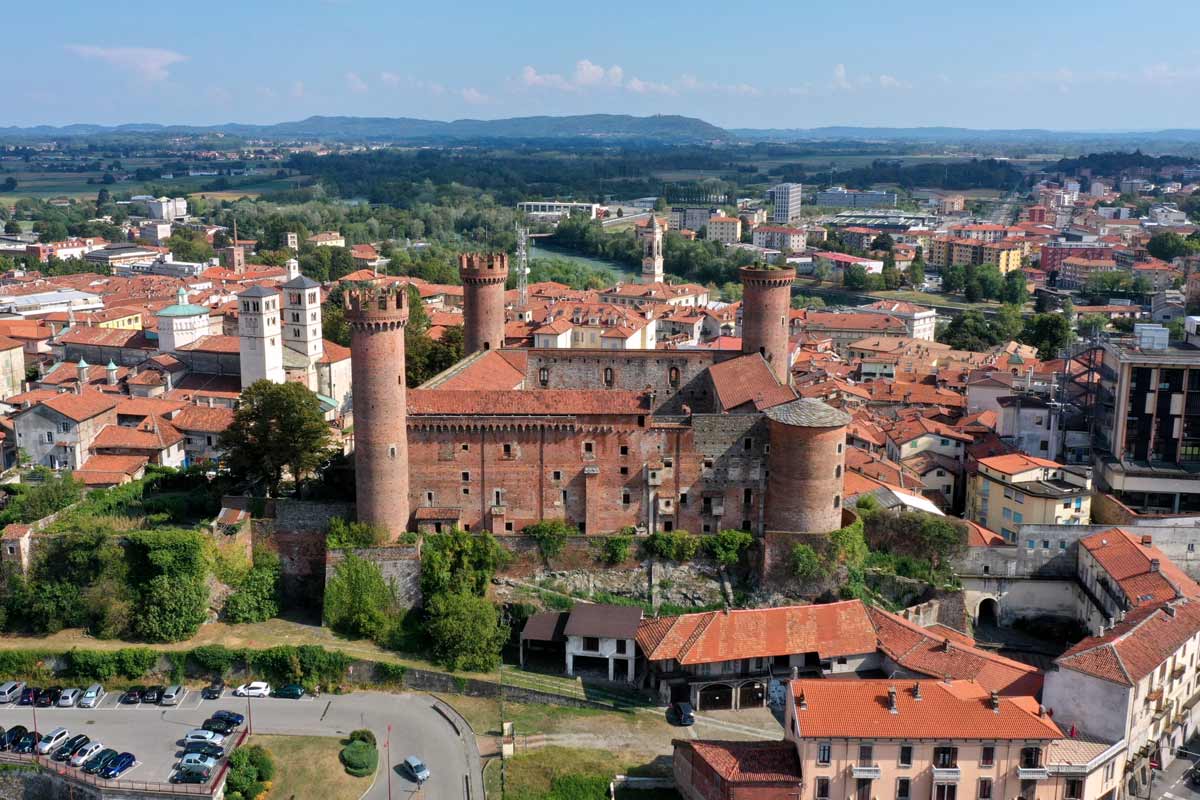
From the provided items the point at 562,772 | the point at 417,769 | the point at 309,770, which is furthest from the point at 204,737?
the point at 562,772

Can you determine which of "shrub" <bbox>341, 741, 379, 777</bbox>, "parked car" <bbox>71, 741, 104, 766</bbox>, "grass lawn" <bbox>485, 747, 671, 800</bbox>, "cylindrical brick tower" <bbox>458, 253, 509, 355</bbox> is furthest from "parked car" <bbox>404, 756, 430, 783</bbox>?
"cylindrical brick tower" <bbox>458, 253, 509, 355</bbox>

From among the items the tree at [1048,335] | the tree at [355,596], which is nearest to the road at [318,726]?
the tree at [355,596]

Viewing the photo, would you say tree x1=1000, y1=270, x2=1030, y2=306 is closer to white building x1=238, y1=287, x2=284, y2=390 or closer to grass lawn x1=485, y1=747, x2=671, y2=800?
white building x1=238, y1=287, x2=284, y2=390

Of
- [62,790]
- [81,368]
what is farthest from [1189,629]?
[81,368]

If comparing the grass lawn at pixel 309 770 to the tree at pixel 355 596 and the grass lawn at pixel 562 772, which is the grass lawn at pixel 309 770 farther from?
the tree at pixel 355 596

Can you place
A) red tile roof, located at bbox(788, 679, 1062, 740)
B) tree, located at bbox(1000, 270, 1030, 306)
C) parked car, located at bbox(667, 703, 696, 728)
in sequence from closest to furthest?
red tile roof, located at bbox(788, 679, 1062, 740), parked car, located at bbox(667, 703, 696, 728), tree, located at bbox(1000, 270, 1030, 306)

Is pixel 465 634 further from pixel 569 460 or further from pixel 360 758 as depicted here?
pixel 569 460

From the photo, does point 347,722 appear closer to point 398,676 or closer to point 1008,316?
point 398,676

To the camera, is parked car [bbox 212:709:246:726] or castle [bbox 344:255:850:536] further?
castle [bbox 344:255:850:536]
